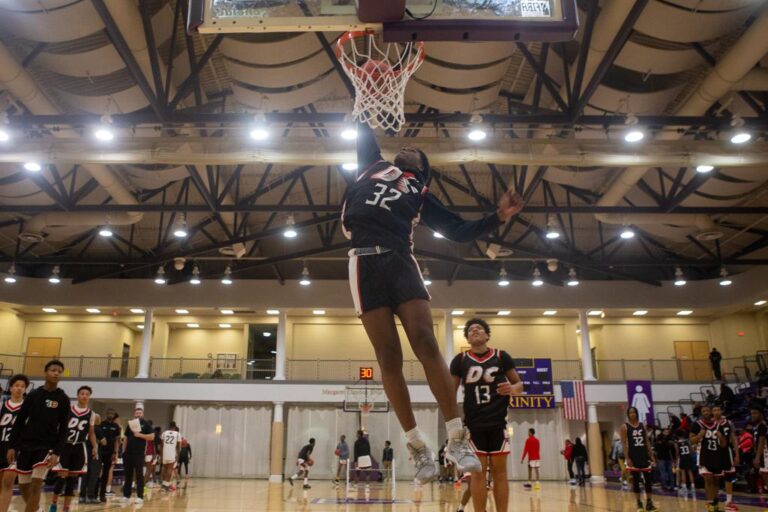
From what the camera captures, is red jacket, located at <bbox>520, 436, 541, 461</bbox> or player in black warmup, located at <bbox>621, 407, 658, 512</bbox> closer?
player in black warmup, located at <bbox>621, 407, 658, 512</bbox>

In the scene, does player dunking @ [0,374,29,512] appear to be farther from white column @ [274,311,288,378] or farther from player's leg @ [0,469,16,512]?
white column @ [274,311,288,378]

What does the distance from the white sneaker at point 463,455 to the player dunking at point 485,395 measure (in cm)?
301

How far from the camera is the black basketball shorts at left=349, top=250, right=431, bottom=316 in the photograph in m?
2.98

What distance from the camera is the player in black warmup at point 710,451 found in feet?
36.1

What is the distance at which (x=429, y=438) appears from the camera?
91.6 feet

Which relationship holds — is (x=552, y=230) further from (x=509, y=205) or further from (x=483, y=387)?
(x=509, y=205)

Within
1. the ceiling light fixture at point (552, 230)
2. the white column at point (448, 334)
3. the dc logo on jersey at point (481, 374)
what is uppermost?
the ceiling light fixture at point (552, 230)

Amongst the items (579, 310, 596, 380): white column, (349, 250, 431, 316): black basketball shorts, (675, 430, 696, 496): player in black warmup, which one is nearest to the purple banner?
(579, 310, 596, 380): white column

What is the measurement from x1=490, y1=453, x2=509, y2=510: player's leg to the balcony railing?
22.0 meters

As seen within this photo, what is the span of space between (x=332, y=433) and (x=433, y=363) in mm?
26761

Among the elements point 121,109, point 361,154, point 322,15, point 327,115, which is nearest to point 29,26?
point 121,109

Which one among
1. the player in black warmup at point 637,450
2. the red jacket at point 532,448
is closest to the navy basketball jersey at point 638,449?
the player in black warmup at point 637,450

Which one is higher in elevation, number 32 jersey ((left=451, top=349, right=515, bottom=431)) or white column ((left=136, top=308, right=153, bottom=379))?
white column ((left=136, top=308, right=153, bottom=379))

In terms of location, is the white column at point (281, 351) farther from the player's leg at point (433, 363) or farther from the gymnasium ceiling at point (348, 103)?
the player's leg at point (433, 363)
